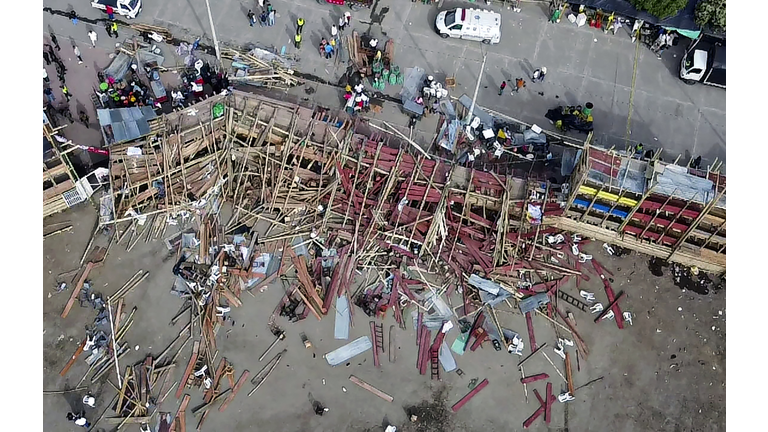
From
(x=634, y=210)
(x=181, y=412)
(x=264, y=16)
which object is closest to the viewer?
(x=181, y=412)

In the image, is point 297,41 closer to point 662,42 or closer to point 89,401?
point 89,401

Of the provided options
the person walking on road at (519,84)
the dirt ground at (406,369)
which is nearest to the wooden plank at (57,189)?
the dirt ground at (406,369)

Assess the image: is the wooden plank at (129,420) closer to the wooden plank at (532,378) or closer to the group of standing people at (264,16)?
the wooden plank at (532,378)

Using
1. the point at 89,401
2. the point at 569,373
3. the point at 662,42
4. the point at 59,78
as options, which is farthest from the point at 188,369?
the point at 662,42

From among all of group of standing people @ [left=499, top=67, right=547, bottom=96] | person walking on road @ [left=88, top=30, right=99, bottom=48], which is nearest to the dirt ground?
person walking on road @ [left=88, top=30, right=99, bottom=48]

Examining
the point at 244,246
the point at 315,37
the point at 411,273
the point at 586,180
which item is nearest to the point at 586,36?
the point at 586,180
